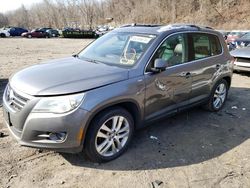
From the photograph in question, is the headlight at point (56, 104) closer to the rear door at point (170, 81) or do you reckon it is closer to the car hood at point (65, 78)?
the car hood at point (65, 78)

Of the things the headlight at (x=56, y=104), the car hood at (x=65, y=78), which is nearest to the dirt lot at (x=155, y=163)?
the headlight at (x=56, y=104)

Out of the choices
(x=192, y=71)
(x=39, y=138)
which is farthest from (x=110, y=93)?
(x=192, y=71)

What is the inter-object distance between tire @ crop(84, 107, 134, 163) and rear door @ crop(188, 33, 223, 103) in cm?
158

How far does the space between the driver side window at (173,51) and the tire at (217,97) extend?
4.23ft

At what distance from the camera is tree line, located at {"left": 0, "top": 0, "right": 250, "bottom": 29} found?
44156 millimetres

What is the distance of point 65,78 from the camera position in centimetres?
345

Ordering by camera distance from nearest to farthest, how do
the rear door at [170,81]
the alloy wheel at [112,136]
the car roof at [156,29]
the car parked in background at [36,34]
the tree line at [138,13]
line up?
the alloy wheel at [112,136]
the rear door at [170,81]
the car roof at [156,29]
the car parked in background at [36,34]
the tree line at [138,13]

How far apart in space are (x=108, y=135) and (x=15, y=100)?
4.12 ft

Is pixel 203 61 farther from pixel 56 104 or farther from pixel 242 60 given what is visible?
pixel 242 60

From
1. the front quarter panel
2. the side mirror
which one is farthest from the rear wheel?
the front quarter panel

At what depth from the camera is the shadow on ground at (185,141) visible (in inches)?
147

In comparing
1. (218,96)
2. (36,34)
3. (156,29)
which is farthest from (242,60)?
(36,34)

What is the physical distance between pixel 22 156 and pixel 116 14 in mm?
85956

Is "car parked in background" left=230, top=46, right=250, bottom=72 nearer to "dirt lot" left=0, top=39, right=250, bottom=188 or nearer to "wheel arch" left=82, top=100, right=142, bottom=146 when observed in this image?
"dirt lot" left=0, top=39, right=250, bottom=188
